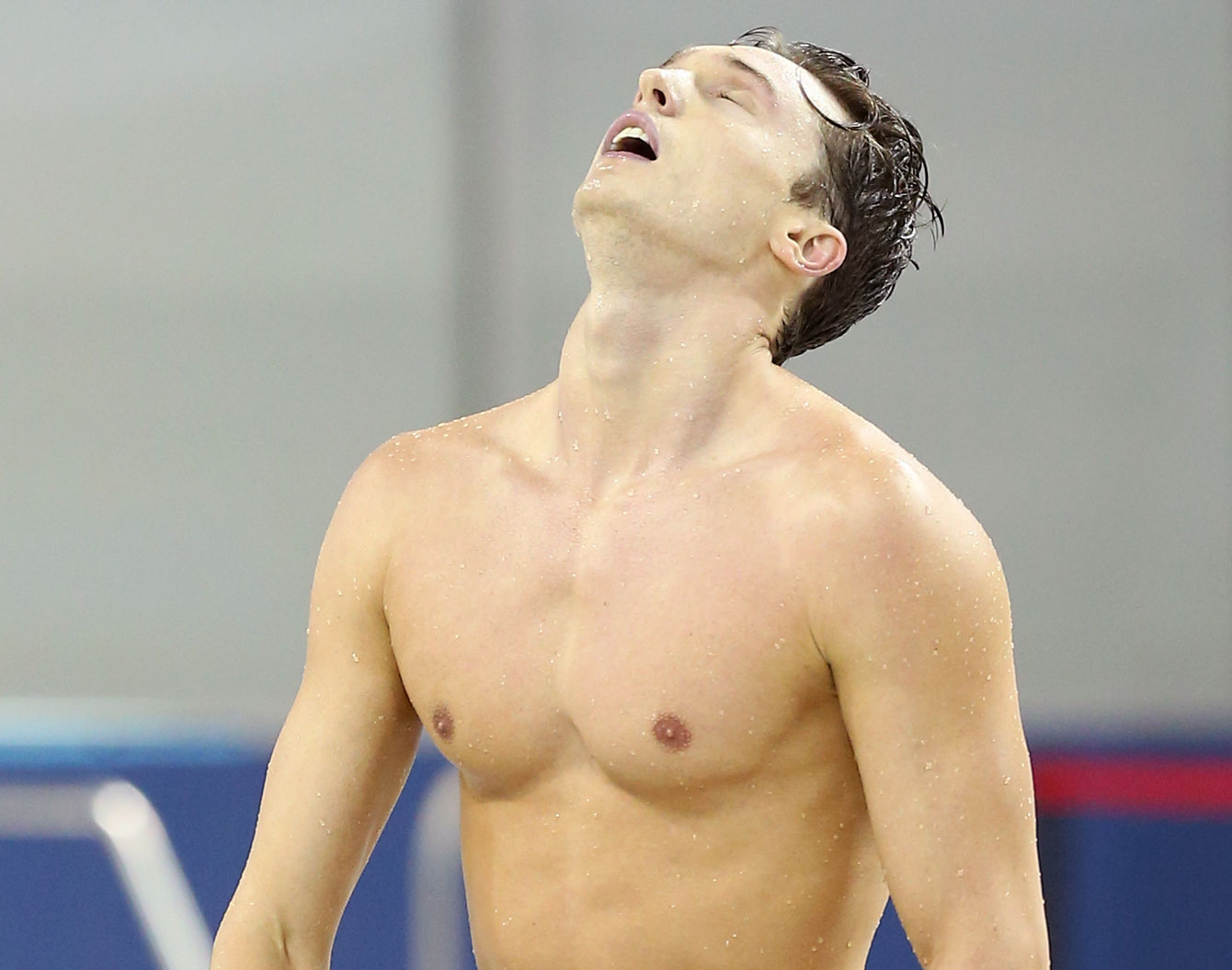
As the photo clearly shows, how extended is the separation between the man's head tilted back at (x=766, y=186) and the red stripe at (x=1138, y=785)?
116cm

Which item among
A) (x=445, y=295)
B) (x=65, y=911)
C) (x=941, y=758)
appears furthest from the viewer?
(x=445, y=295)

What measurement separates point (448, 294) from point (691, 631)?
188 centimetres

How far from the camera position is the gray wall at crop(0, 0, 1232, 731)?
278 centimetres

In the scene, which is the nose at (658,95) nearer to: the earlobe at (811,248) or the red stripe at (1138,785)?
the earlobe at (811,248)

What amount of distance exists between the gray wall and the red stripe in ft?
1.81

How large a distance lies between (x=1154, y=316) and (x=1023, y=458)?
1.05 feet

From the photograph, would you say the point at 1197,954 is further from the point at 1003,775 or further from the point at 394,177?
the point at 394,177

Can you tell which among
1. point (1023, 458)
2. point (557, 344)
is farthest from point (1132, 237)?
point (557, 344)

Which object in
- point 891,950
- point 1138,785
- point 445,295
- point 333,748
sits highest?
point 333,748

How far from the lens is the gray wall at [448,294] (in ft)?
9.12

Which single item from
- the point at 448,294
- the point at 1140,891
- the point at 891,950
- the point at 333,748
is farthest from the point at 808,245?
the point at 448,294

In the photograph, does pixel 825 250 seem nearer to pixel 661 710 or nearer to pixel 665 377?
pixel 665 377

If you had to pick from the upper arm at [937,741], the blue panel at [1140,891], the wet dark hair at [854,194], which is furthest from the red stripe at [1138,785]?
the upper arm at [937,741]

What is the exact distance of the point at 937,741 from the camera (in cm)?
100
